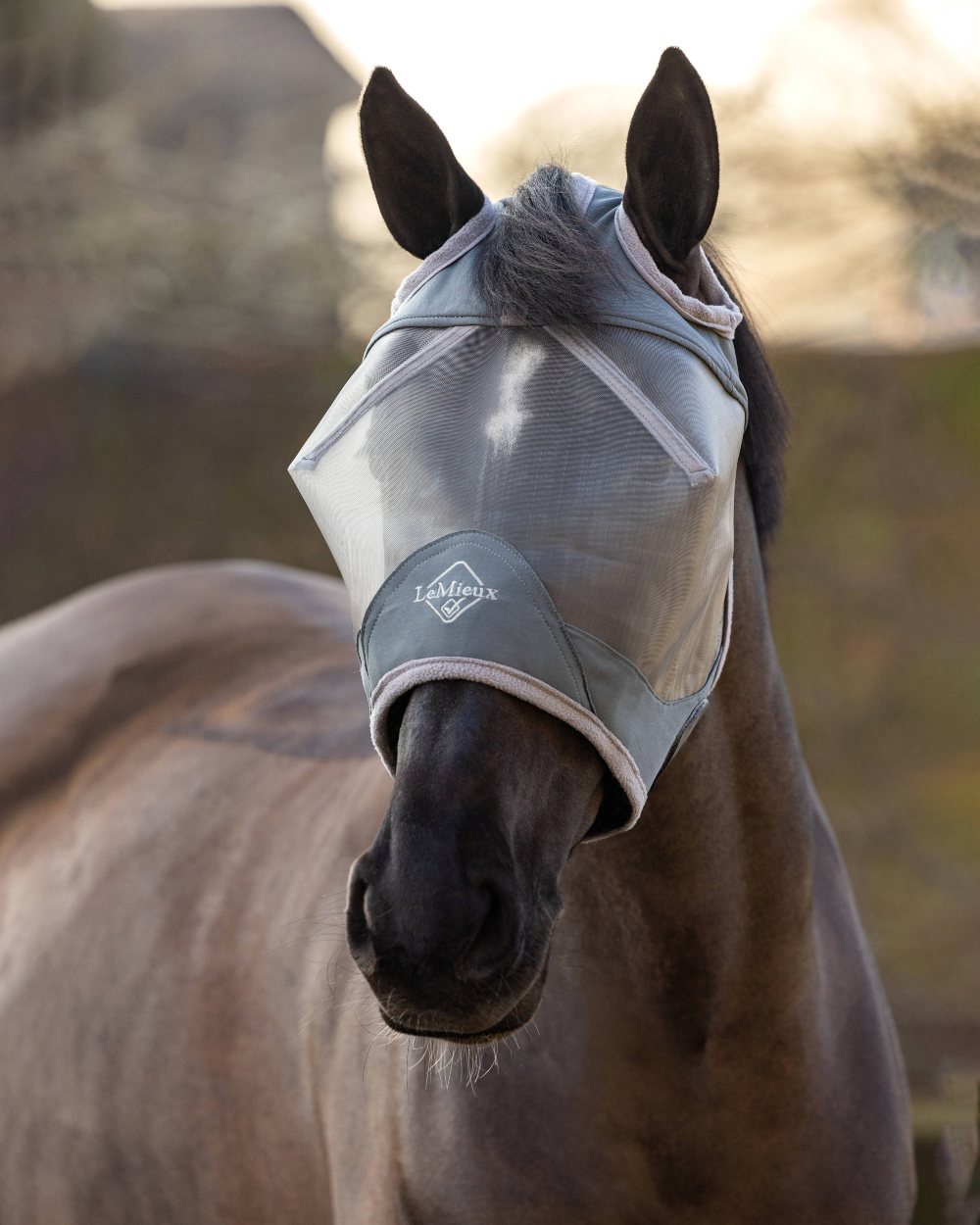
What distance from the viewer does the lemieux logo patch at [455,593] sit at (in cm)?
112

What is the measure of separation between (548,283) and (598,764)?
1.45ft

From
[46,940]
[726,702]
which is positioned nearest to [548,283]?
[726,702]

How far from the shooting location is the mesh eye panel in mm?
1163

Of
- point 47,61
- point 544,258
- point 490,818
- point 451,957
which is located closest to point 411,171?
point 544,258

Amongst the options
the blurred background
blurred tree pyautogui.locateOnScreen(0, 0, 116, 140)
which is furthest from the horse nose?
blurred tree pyautogui.locateOnScreen(0, 0, 116, 140)

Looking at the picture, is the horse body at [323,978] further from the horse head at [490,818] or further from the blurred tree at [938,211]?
the blurred tree at [938,211]

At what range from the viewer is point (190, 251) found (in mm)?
7094

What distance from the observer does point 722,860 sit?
1433 millimetres

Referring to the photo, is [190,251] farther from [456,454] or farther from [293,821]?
[456,454]

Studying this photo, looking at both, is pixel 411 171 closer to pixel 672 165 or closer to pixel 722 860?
pixel 672 165

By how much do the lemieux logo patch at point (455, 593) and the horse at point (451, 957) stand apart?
0.07 m

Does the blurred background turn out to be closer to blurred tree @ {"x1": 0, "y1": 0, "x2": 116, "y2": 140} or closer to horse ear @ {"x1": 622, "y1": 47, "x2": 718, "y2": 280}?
blurred tree @ {"x1": 0, "y1": 0, "x2": 116, "y2": 140}

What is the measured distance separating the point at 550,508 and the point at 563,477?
3 centimetres

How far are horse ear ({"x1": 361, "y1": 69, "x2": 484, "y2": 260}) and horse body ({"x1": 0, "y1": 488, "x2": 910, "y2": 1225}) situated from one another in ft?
1.46
